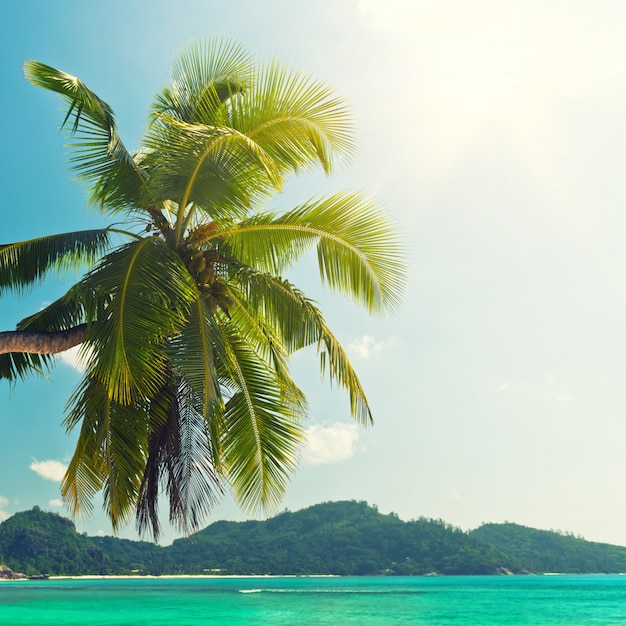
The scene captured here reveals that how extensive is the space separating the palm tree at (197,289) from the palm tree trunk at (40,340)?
20 millimetres

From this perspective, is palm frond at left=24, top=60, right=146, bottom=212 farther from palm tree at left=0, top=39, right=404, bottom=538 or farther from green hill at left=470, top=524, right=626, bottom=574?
green hill at left=470, top=524, right=626, bottom=574

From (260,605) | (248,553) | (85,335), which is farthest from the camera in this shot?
(248,553)

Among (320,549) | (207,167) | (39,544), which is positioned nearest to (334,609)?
(207,167)

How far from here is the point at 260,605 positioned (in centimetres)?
5156

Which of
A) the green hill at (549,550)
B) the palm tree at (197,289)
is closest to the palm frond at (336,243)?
the palm tree at (197,289)

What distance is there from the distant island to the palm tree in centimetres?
8474

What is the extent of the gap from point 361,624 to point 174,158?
117 ft

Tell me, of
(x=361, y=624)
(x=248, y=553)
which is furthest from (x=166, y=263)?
(x=248, y=553)

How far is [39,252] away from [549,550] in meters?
115

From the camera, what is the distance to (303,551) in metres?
92.3

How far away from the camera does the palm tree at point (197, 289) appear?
677 cm

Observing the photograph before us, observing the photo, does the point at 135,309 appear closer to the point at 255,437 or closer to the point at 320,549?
the point at 255,437

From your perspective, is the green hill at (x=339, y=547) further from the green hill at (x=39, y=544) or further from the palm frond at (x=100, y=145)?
the palm frond at (x=100, y=145)

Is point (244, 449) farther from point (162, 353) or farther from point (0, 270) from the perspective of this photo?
point (0, 270)
